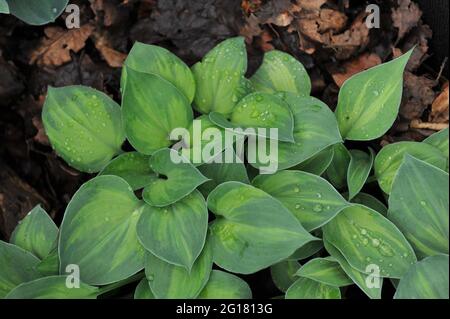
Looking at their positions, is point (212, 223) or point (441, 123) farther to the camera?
point (441, 123)

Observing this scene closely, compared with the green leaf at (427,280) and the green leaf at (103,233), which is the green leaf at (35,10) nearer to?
the green leaf at (103,233)

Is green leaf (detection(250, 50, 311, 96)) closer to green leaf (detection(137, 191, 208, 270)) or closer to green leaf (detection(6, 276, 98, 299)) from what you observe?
green leaf (detection(137, 191, 208, 270))

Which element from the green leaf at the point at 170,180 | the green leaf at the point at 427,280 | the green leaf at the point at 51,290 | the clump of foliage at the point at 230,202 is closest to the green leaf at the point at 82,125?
the clump of foliage at the point at 230,202

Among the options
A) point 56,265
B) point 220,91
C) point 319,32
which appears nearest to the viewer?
point 56,265
